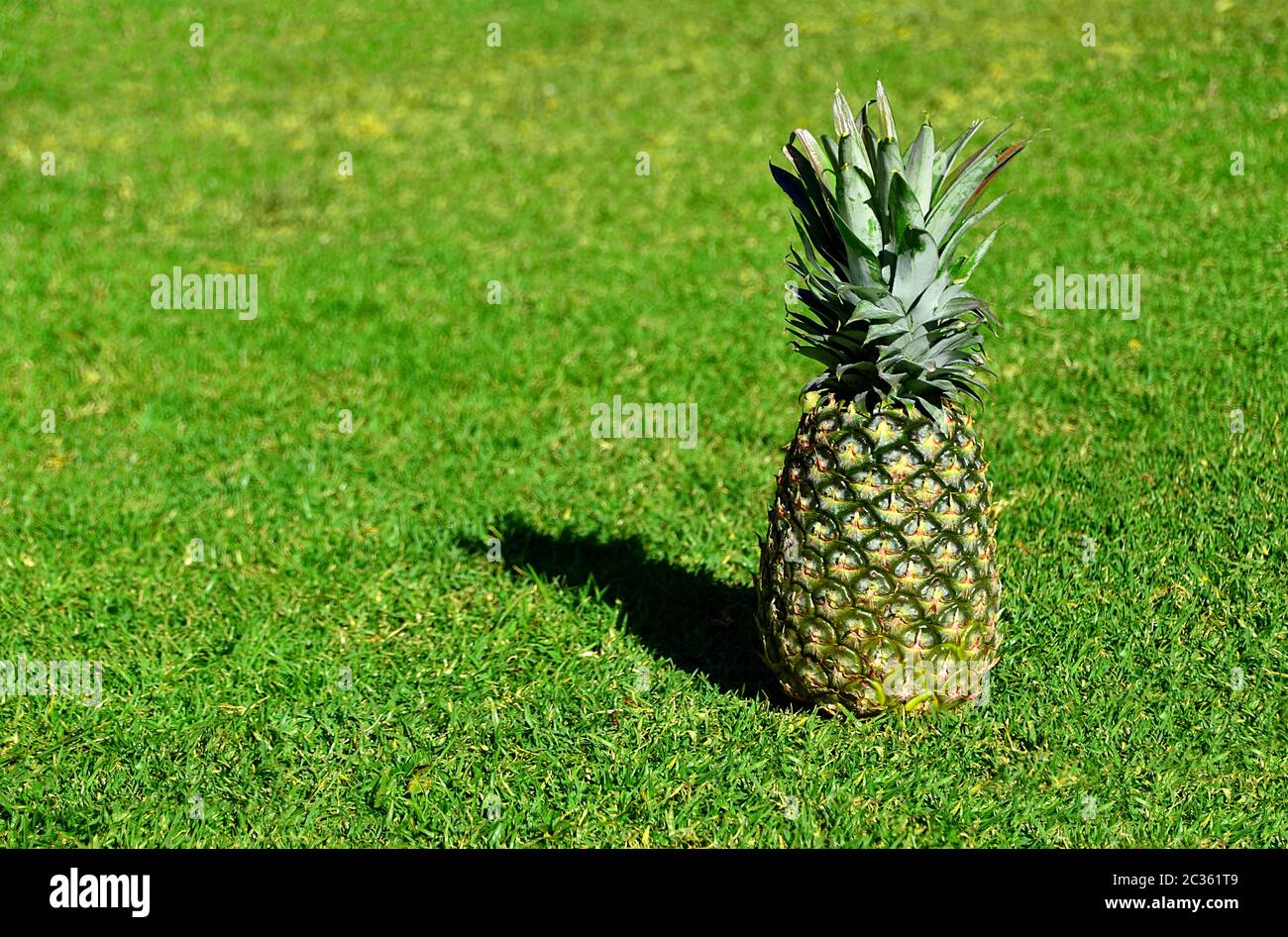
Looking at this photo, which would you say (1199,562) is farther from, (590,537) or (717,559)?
(590,537)

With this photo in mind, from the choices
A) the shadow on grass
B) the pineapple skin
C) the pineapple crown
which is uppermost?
the pineapple crown

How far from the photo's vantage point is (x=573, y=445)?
752cm

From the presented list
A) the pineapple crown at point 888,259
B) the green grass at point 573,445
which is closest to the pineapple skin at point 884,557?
the pineapple crown at point 888,259

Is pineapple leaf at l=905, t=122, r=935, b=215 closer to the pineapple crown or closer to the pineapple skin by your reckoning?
the pineapple crown

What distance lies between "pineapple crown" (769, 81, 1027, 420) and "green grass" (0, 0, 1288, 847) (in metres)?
1.29

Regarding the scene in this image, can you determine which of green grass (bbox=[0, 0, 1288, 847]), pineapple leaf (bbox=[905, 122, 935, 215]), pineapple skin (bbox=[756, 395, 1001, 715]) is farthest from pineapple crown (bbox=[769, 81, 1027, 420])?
green grass (bbox=[0, 0, 1288, 847])

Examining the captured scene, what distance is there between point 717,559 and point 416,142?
7.27 metres

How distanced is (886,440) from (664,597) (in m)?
1.85

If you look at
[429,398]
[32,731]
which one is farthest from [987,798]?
[429,398]

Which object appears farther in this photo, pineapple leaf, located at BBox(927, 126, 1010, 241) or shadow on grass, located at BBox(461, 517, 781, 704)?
shadow on grass, located at BBox(461, 517, 781, 704)

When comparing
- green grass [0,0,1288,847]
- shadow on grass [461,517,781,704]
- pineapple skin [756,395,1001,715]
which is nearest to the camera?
pineapple skin [756,395,1001,715]

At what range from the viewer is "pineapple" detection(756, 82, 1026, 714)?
434 cm

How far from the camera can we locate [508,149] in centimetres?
1205

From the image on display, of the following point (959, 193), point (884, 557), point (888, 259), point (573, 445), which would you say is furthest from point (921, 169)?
point (573, 445)
